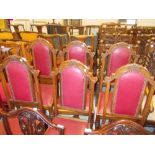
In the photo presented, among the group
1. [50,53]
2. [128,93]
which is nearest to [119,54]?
[128,93]

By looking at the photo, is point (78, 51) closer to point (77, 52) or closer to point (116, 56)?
point (77, 52)

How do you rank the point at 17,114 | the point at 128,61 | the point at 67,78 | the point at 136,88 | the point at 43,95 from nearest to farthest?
1. the point at 17,114
2. the point at 136,88
3. the point at 67,78
4. the point at 43,95
5. the point at 128,61

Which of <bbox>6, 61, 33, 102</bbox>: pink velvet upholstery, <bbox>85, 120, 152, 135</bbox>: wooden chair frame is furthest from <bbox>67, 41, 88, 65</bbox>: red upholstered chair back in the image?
<bbox>85, 120, 152, 135</bbox>: wooden chair frame

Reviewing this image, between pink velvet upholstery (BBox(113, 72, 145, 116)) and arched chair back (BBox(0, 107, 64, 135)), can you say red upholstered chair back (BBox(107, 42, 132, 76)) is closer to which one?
pink velvet upholstery (BBox(113, 72, 145, 116))

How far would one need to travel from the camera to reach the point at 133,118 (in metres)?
1.52

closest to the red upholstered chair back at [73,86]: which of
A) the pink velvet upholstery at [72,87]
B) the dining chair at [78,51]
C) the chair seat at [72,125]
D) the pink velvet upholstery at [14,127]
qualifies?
the pink velvet upholstery at [72,87]

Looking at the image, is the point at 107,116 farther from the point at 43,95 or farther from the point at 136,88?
the point at 43,95

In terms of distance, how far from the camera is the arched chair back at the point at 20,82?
146cm

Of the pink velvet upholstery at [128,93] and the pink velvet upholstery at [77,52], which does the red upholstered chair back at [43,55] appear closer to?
the pink velvet upholstery at [77,52]

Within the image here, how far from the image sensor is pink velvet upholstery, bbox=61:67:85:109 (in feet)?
4.71
